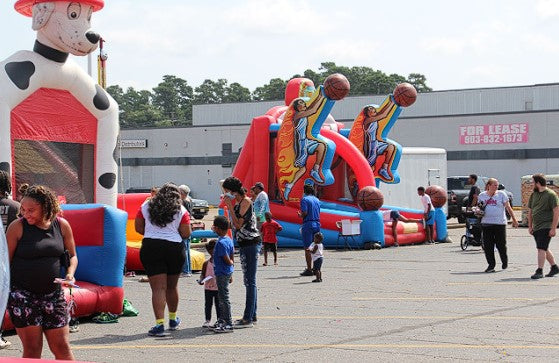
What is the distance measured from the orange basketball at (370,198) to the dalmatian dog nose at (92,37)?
379 inches

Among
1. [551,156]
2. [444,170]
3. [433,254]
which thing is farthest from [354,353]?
[551,156]

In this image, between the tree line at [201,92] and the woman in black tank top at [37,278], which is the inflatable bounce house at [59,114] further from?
the tree line at [201,92]

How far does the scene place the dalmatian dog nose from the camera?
610 inches

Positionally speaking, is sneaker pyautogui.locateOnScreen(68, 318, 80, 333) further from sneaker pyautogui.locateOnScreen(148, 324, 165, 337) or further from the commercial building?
the commercial building

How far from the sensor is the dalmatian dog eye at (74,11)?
15.4 m

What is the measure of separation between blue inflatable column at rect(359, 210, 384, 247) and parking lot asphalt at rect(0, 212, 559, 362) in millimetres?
5922

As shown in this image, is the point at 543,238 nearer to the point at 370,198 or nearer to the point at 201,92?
the point at 370,198

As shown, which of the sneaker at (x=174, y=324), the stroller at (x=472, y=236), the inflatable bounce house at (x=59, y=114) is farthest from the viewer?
the stroller at (x=472, y=236)

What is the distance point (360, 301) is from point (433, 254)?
30.2 feet

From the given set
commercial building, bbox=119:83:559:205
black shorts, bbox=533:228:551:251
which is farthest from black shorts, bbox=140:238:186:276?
commercial building, bbox=119:83:559:205

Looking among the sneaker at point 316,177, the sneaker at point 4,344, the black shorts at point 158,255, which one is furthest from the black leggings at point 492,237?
the sneaker at point 4,344

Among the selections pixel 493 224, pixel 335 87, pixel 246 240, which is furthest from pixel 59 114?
pixel 335 87

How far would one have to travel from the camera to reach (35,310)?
700cm

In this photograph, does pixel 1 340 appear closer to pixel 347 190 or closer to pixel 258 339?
pixel 258 339
